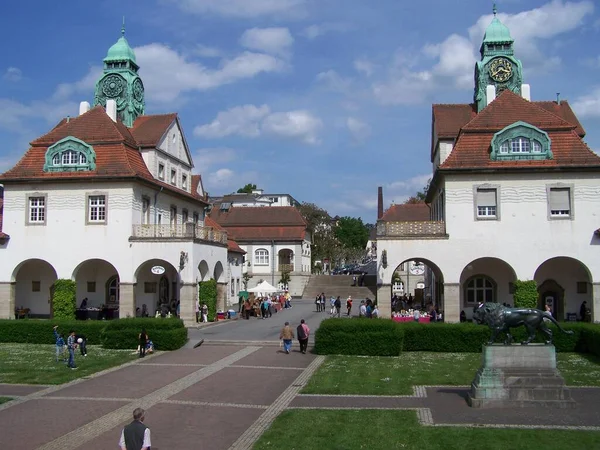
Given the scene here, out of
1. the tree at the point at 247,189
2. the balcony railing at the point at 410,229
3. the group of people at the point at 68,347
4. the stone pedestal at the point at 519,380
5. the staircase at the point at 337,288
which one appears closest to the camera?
the stone pedestal at the point at 519,380

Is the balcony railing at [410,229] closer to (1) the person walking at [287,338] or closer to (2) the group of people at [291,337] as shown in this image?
(2) the group of people at [291,337]

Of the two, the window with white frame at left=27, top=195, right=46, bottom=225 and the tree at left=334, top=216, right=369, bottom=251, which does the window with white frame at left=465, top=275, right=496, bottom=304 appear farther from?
the tree at left=334, top=216, right=369, bottom=251

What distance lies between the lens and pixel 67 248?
34594 mm

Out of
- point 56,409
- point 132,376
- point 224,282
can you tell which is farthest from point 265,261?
point 56,409

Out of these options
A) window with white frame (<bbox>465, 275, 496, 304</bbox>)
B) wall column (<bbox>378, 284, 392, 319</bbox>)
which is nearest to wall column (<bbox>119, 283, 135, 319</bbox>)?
wall column (<bbox>378, 284, 392, 319</bbox>)

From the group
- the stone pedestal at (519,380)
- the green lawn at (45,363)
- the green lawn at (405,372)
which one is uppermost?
the stone pedestal at (519,380)

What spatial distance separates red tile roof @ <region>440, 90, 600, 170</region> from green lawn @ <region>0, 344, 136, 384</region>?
722 inches

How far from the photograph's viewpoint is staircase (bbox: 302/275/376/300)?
216 ft

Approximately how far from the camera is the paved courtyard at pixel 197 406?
12.8 meters

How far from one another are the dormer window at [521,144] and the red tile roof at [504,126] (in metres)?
0.35

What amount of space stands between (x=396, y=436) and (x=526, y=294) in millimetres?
20886

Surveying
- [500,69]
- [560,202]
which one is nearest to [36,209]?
[560,202]

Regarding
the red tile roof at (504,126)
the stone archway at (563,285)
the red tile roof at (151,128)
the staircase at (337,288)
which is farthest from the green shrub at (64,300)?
the staircase at (337,288)

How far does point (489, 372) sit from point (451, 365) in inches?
265
